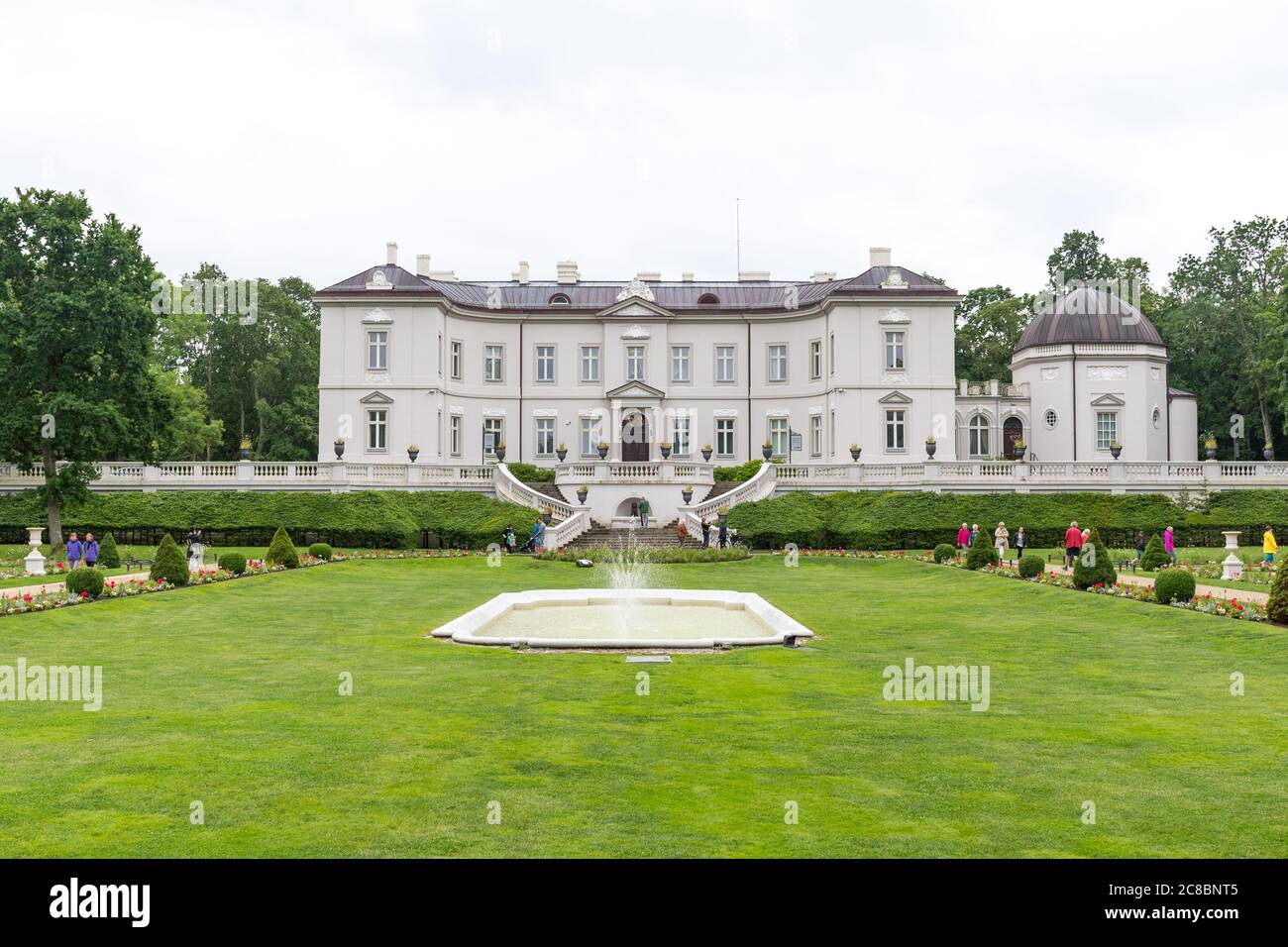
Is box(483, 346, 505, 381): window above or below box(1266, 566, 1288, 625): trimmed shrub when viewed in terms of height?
above

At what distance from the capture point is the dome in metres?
63.6

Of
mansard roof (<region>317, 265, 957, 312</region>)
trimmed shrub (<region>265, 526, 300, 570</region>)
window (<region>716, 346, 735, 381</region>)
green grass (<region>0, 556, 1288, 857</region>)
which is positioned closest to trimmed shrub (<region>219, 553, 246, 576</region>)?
trimmed shrub (<region>265, 526, 300, 570</region>)

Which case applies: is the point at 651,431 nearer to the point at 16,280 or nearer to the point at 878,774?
the point at 16,280

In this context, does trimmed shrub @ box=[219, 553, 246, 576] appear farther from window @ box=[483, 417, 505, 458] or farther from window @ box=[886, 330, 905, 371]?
window @ box=[886, 330, 905, 371]

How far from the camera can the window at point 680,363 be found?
63688mm

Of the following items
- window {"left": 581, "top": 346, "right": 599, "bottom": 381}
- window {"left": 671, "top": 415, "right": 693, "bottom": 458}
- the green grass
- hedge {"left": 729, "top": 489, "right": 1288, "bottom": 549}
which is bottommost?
the green grass

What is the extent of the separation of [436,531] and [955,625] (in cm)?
2677

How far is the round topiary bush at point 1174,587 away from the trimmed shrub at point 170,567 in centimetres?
2194

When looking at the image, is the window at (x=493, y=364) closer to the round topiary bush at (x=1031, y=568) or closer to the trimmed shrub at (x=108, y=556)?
the trimmed shrub at (x=108, y=556)

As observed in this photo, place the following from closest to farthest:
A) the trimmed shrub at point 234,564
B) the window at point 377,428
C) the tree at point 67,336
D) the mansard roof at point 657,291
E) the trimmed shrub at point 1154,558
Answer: the trimmed shrub at point 234,564 < the trimmed shrub at point 1154,558 < the tree at point 67,336 < the window at point 377,428 < the mansard roof at point 657,291

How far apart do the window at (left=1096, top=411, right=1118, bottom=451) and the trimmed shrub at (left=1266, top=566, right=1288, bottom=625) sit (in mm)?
44569

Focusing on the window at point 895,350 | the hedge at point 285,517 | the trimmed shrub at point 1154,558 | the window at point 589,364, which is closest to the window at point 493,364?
the window at point 589,364

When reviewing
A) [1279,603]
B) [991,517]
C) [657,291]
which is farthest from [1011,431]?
[1279,603]
